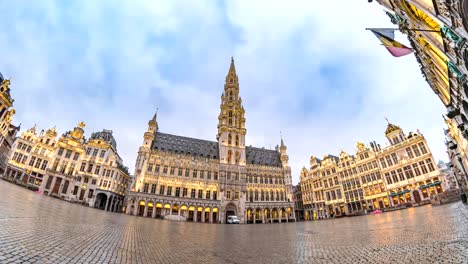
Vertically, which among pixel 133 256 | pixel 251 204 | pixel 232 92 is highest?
pixel 232 92

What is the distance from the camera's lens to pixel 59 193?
4316 cm

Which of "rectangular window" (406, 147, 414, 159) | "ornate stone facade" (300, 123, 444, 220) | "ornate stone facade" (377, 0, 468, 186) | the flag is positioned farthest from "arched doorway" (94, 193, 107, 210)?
"rectangular window" (406, 147, 414, 159)

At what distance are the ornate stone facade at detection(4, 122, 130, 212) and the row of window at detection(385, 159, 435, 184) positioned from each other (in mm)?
67231

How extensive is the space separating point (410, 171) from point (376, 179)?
7104mm

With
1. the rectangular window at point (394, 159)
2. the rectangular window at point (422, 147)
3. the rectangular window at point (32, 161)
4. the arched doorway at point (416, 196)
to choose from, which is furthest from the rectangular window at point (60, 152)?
the rectangular window at point (422, 147)

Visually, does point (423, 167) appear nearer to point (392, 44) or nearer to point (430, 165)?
point (430, 165)

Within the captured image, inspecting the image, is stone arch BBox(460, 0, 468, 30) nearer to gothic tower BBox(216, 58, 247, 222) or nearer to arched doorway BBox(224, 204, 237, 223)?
gothic tower BBox(216, 58, 247, 222)

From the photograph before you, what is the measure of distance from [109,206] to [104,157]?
41.5 ft

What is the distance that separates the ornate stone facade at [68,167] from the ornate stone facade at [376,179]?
59202mm

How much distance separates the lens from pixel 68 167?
153ft

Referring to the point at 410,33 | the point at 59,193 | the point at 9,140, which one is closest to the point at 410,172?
the point at 410,33

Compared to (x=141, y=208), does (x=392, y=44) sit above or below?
above

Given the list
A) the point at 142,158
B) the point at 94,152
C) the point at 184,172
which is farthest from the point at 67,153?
the point at 184,172

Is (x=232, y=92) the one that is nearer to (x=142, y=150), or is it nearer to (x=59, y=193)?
(x=142, y=150)
